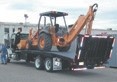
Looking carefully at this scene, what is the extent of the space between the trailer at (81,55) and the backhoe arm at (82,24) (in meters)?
0.46

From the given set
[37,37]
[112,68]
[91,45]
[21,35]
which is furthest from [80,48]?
[21,35]

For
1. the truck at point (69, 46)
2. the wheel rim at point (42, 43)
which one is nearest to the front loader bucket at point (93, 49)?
the truck at point (69, 46)

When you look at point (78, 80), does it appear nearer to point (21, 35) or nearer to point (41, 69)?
point (41, 69)

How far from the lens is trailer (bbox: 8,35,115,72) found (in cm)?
1778

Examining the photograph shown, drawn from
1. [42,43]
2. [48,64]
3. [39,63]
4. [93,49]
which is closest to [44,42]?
[42,43]

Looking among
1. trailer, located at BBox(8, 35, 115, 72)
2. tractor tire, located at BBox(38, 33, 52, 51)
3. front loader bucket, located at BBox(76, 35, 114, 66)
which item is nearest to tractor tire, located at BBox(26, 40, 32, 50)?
tractor tire, located at BBox(38, 33, 52, 51)

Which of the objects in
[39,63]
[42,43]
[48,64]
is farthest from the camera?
[42,43]

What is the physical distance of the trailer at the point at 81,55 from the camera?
17781 millimetres

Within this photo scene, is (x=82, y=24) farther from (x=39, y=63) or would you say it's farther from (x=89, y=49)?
(x=39, y=63)

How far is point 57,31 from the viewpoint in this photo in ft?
68.4

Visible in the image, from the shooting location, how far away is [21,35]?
25.7 metres

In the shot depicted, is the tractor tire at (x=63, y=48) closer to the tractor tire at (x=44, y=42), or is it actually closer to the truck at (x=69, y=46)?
the truck at (x=69, y=46)

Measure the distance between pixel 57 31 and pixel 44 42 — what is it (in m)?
0.96

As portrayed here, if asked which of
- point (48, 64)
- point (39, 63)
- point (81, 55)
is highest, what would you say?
point (81, 55)
